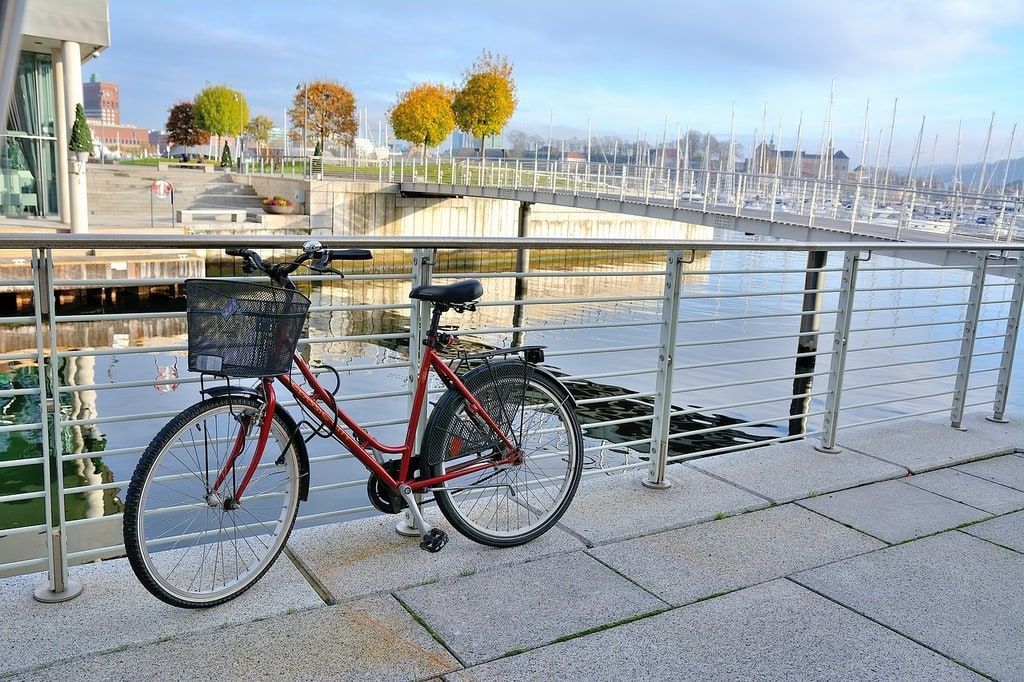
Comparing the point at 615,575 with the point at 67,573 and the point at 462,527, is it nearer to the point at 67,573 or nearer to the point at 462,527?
the point at 462,527

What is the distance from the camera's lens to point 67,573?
8.75ft

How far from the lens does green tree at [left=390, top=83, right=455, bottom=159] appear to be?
2029 inches

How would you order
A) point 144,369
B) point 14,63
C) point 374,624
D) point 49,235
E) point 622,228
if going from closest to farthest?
point 14,63 → point 49,235 → point 374,624 → point 144,369 → point 622,228

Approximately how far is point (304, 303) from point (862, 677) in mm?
1952

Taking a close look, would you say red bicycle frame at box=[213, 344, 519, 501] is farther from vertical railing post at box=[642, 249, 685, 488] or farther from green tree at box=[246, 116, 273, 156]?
green tree at box=[246, 116, 273, 156]

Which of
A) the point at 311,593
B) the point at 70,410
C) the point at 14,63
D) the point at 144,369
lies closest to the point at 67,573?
the point at 311,593

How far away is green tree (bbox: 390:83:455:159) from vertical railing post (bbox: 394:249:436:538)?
1921 inches

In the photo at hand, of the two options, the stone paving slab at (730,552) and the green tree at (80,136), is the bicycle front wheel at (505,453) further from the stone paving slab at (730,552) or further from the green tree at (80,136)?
the green tree at (80,136)

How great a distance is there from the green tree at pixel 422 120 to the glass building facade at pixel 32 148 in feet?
108

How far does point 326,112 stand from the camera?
61.7m

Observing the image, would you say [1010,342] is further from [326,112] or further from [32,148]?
[326,112]

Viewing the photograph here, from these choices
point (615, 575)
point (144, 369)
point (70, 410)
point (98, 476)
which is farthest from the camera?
point (144, 369)

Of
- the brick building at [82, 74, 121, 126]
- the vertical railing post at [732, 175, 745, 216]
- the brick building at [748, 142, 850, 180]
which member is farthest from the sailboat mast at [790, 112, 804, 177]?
the brick building at [82, 74, 121, 126]

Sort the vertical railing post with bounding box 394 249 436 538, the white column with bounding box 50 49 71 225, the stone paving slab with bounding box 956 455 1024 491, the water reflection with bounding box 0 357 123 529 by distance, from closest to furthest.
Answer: the vertical railing post with bounding box 394 249 436 538 < the stone paving slab with bounding box 956 455 1024 491 < the water reflection with bounding box 0 357 123 529 < the white column with bounding box 50 49 71 225
